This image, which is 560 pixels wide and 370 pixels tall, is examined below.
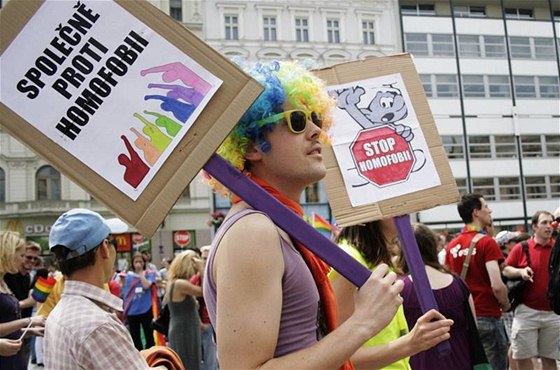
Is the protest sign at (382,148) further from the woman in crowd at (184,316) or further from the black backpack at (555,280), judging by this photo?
the woman in crowd at (184,316)

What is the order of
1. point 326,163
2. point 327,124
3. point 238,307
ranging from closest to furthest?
point 238,307 → point 327,124 → point 326,163

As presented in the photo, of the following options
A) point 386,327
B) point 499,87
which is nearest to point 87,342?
point 386,327

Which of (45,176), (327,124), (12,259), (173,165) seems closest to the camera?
(173,165)

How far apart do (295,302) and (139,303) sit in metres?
7.94

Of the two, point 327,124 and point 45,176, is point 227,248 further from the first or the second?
point 45,176

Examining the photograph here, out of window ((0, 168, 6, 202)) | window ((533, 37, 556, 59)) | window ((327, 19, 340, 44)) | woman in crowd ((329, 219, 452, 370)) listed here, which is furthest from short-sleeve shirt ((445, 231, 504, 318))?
window ((533, 37, 556, 59))

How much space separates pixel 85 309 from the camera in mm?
2068

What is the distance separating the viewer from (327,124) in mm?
2010

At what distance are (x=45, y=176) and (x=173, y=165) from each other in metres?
31.7

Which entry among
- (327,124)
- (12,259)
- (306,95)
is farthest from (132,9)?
(12,259)

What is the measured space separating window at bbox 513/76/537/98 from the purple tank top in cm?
3298

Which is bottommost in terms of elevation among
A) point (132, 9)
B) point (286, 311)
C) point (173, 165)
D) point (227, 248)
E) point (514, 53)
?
point (286, 311)

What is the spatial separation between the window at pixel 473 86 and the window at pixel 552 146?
4837 millimetres

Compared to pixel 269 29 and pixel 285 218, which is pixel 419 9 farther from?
pixel 285 218
